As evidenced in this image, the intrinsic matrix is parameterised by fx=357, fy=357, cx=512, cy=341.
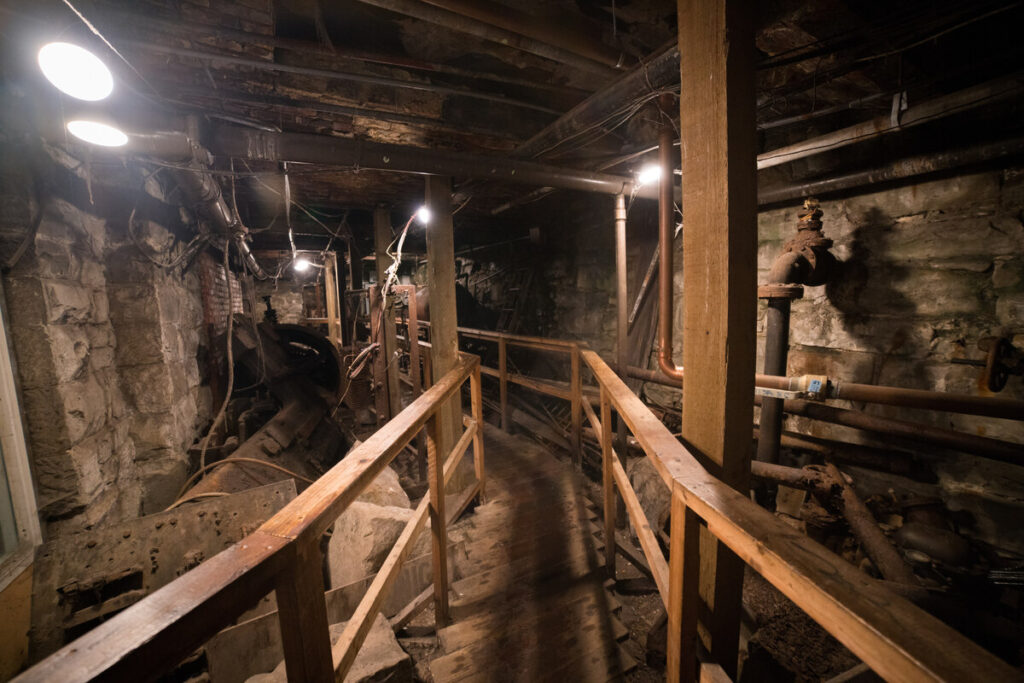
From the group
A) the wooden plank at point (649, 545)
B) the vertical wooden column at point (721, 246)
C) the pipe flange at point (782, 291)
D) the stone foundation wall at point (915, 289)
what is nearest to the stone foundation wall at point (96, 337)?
the wooden plank at point (649, 545)

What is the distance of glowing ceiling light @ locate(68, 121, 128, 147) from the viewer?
87.2 inches

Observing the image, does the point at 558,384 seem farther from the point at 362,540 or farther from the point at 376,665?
the point at 376,665

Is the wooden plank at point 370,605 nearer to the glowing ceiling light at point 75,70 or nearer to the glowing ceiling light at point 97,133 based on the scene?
the glowing ceiling light at point 75,70

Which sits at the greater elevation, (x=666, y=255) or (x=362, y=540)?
(x=666, y=255)

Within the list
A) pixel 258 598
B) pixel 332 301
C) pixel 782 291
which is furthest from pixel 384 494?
pixel 332 301

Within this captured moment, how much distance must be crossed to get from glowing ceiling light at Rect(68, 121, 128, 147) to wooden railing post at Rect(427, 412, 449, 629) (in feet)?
9.23

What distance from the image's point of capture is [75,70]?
1.88m

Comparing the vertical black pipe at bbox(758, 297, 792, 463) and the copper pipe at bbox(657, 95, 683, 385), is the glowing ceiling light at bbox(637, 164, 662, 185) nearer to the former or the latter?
the copper pipe at bbox(657, 95, 683, 385)

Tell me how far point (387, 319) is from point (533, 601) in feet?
13.8

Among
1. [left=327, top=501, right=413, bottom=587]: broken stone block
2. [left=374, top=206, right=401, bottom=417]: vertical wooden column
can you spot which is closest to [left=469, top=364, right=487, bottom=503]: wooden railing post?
[left=327, top=501, right=413, bottom=587]: broken stone block

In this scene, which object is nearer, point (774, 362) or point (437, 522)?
point (437, 522)

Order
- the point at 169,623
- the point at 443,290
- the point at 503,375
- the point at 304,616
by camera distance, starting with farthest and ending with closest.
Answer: the point at 503,375
the point at 443,290
the point at 304,616
the point at 169,623

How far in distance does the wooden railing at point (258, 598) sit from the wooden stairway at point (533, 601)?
0.91 metres

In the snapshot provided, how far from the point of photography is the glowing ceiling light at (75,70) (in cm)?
176
